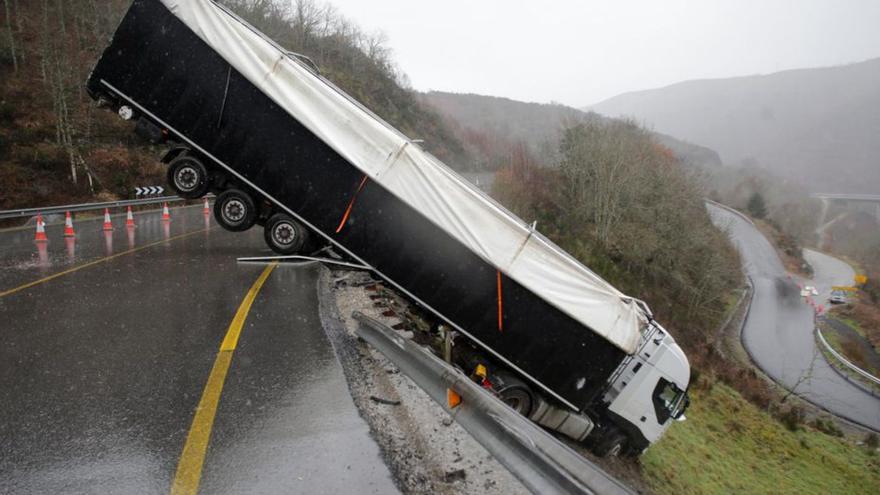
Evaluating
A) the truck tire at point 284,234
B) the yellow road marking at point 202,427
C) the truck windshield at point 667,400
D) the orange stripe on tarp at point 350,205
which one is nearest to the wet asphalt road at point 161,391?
the yellow road marking at point 202,427

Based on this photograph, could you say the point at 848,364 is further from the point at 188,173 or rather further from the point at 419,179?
the point at 188,173

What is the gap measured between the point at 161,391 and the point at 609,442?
23.3 feet

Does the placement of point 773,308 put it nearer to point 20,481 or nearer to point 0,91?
point 20,481

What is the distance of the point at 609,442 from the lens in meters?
8.44

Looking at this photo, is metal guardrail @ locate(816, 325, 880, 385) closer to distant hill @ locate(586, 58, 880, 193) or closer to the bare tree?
the bare tree

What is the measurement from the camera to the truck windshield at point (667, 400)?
825 cm

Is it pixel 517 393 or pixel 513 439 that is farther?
pixel 517 393

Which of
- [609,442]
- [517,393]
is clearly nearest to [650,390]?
[609,442]

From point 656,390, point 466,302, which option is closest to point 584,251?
point 656,390

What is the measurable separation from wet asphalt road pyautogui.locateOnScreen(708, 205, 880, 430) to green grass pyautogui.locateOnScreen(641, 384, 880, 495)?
15.7ft

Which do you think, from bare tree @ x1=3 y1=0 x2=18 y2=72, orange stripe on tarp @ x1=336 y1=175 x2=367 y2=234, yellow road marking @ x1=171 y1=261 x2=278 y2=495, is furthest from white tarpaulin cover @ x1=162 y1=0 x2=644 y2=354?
bare tree @ x1=3 y1=0 x2=18 y2=72

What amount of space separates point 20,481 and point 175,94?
266 inches

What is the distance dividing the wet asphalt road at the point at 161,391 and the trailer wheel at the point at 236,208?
1344 millimetres

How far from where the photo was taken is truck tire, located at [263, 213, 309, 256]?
9.16 meters
